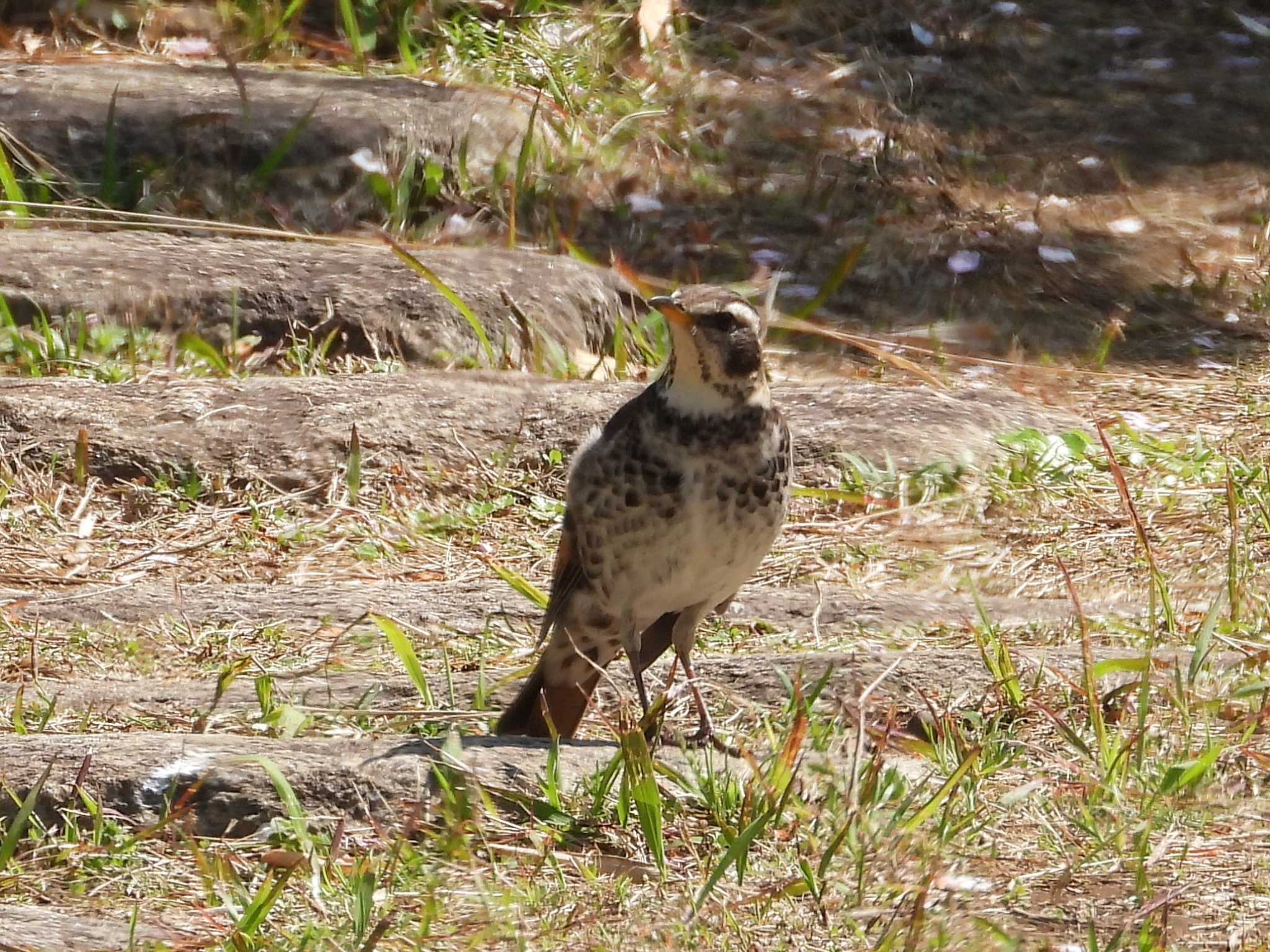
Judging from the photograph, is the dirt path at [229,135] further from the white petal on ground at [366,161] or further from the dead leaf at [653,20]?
the dead leaf at [653,20]

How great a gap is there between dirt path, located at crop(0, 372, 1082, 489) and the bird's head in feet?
5.96

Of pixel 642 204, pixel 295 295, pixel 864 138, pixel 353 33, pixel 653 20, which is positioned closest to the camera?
pixel 295 295

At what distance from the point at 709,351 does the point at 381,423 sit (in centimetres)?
211

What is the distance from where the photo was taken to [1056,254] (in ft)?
25.8

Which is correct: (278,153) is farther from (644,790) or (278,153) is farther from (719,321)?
(644,790)

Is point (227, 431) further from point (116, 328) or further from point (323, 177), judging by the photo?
point (323, 177)

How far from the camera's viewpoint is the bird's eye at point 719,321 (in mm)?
4082

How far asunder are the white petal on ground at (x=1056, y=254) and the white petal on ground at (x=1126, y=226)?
362mm

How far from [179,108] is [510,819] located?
4.86 metres

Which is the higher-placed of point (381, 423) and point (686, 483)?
point (686, 483)

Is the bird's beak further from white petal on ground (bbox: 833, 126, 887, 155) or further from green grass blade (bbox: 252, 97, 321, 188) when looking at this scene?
white petal on ground (bbox: 833, 126, 887, 155)

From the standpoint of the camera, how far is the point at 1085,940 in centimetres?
295

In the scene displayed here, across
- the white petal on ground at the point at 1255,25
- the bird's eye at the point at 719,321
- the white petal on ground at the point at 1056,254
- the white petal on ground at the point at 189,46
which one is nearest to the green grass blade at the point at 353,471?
the bird's eye at the point at 719,321

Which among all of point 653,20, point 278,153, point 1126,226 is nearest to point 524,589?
point 278,153
